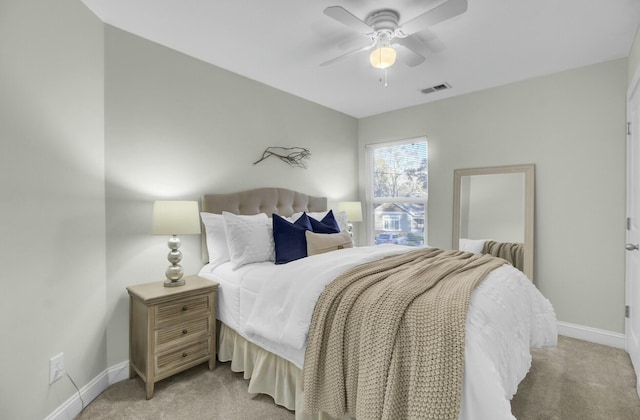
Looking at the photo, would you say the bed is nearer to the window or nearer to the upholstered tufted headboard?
the upholstered tufted headboard

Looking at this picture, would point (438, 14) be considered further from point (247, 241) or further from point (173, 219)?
point (173, 219)

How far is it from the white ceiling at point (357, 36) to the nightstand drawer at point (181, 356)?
2280mm

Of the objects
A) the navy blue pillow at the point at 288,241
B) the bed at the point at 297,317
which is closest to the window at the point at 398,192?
the bed at the point at 297,317

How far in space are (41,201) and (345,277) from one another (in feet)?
5.57

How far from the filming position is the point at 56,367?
5.86ft

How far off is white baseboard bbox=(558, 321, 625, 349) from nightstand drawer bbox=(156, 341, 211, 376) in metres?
3.26

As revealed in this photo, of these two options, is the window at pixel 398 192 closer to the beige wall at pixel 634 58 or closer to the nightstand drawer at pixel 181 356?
the beige wall at pixel 634 58

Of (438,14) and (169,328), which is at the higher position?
(438,14)

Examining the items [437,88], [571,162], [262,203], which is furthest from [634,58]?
[262,203]

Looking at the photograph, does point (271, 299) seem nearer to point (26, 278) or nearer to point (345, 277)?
point (345, 277)

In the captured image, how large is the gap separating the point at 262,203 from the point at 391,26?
6.33 ft

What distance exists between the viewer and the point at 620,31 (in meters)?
2.36

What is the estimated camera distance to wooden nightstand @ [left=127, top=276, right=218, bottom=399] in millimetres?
2043

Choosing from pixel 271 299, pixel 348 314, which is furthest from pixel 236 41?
pixel 348 314
